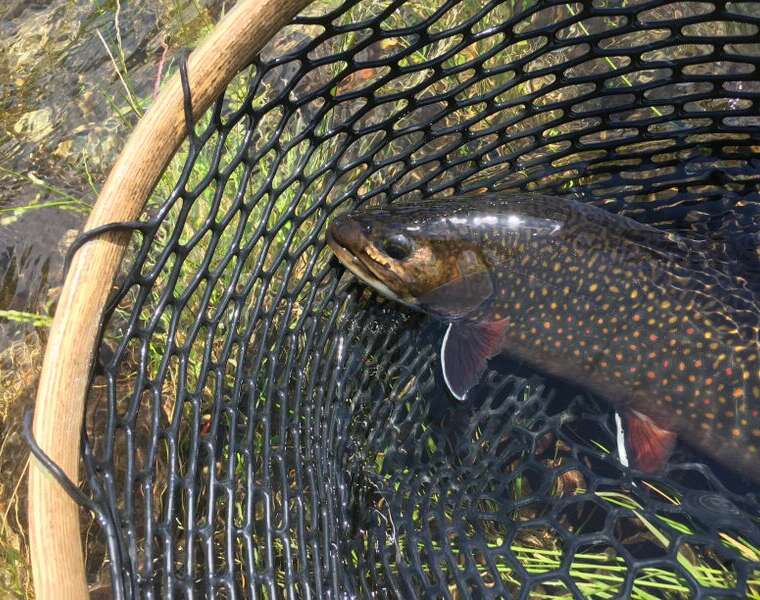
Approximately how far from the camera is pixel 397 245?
2.66m

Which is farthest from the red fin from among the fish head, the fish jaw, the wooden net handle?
the wooden net handle

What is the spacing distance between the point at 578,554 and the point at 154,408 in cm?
158

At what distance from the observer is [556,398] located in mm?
2889

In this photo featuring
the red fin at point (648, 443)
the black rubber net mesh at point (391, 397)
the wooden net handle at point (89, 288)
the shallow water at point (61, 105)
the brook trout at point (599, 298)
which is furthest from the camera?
the shallow water at point (61, 105)

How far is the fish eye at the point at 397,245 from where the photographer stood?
2.66 metres

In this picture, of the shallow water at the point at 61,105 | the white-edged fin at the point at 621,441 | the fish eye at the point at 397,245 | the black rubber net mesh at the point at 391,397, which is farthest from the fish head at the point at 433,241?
the shallow water at the point at 61,105

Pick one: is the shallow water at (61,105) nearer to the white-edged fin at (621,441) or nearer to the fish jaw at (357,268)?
the fish jaw at (357,268)

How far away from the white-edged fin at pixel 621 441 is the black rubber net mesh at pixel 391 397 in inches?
2.0

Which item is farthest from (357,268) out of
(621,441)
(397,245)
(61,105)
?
(61,105)

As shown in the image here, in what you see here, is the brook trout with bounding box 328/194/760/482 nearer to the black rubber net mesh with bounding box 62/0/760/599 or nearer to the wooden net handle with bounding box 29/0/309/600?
the black rubber net mesh with bounding box 62/0/760/599

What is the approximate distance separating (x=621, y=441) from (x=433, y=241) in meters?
1.00

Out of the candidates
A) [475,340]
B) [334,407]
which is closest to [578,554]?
[475,340]

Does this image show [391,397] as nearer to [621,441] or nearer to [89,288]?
[621,441]

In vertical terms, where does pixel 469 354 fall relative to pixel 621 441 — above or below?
above
